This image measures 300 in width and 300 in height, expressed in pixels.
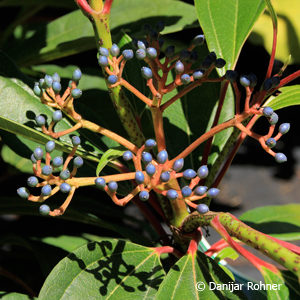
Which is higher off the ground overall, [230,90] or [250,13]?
[250,13]

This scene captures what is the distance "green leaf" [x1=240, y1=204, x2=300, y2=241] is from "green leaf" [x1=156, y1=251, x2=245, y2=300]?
0.29 m

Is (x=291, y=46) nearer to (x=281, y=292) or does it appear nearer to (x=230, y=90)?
(x=230, y=90)

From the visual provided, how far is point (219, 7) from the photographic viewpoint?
80 cm

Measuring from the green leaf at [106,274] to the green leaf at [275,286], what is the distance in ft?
0.62

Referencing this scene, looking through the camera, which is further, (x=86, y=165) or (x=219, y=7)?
(x=86, y=165)

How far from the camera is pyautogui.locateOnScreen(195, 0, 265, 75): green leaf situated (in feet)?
2.56

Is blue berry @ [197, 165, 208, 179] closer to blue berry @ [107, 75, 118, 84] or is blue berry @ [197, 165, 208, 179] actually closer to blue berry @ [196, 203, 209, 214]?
blue berry @ [196, 203, 209, 214]

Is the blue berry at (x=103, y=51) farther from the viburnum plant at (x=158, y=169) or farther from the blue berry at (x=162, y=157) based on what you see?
the blue berry at (x=162, y=157)

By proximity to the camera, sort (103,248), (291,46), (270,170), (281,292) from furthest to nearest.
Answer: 1. (270,170)
2. (291,46)
3. (103,248)
4. (281,292)

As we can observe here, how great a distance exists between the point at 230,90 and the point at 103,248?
1.39 feet

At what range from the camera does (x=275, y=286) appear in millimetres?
601

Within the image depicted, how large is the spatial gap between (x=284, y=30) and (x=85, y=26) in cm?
47

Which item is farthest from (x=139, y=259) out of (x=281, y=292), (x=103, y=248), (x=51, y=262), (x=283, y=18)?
(x=283, y=18)

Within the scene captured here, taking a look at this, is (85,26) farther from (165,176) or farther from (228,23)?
(165,176)
